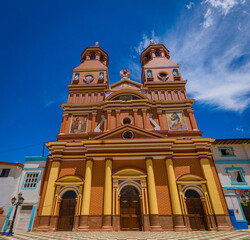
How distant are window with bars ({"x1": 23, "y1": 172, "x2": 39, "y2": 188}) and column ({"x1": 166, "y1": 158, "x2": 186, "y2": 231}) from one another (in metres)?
13.7

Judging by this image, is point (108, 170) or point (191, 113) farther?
point (191, 113)

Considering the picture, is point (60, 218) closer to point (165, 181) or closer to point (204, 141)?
point (165, 181)

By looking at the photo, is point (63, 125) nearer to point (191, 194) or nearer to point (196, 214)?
point (191, 194)

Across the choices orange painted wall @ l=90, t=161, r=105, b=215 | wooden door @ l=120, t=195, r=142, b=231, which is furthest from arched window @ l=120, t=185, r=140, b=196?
orange painted wall @ l=90, t=161, r=105, b=215

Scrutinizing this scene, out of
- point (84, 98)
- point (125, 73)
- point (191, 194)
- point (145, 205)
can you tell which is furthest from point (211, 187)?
point (125, 73)

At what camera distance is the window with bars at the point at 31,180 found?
1744cm

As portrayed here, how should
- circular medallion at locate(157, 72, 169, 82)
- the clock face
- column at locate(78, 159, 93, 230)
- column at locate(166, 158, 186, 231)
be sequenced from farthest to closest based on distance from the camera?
the clock face, circular medallion at locate(157, 72, 169, 82), column at locate(78, 159, 93, 230), column at locate(166, 158, 186, 231)

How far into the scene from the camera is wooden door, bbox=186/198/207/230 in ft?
49.5

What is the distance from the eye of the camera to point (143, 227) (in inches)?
571

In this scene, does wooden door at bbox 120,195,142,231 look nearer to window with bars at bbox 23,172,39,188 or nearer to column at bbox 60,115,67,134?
window with bars at bbox 23,172,39,188

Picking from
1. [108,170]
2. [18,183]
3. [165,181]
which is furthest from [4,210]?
[165,181]

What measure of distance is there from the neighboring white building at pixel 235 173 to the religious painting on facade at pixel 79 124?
1559cm

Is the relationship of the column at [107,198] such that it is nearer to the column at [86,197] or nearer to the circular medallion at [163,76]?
the column at [86,197]

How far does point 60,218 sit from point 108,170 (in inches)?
242
